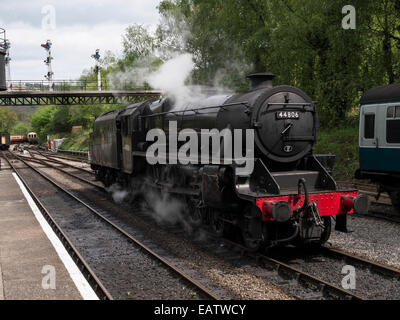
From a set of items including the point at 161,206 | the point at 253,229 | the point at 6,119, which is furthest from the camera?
the point at 6,119

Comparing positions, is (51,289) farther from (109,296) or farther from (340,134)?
(340,134)

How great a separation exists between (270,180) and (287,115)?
1322 mm

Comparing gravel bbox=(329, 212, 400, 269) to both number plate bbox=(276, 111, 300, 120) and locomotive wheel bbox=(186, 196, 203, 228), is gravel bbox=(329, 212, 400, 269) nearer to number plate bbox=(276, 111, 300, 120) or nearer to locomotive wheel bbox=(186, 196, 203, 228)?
number plate bbox=(276, 111, 300, 120)

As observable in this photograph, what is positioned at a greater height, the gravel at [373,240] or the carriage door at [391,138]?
the carriage door at [391,138]

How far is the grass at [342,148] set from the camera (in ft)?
54.2

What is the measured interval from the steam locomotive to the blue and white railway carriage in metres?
3.13

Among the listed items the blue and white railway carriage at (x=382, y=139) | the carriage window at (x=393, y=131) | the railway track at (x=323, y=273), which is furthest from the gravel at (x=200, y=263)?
the carriage window at (x=393, y=131)

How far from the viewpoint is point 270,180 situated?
24.1ft

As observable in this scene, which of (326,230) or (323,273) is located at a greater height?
(326,230)

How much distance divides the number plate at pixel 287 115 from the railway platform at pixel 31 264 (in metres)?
4.49

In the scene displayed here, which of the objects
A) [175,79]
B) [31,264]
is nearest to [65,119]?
[175,79]

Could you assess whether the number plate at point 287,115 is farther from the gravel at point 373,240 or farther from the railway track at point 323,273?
the railway track at point 323,273

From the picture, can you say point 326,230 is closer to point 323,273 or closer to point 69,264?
point 323,273

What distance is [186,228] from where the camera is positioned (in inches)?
396
